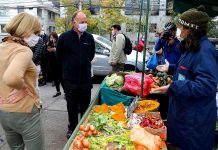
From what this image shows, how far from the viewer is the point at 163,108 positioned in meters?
4.50

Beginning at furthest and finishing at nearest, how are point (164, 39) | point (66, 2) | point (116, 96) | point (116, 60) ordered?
point (66, 2), point (116, 60), point (164, 39), point (116, 96)

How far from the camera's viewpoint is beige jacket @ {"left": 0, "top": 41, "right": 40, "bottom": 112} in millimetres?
2232

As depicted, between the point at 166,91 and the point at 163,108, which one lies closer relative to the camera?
the point at 166,91

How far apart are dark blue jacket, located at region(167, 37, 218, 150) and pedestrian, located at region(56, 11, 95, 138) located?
1942mm

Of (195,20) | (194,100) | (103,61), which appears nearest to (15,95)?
(194,100)

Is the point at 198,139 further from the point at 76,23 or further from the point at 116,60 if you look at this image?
the point at 116,60

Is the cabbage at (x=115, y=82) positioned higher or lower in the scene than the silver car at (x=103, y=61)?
higher

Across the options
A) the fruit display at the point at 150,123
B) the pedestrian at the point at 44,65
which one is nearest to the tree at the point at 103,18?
the pedestrian at the point at 44,65

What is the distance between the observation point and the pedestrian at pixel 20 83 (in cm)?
229

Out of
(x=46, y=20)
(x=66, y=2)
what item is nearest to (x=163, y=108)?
(x=66, y=2)

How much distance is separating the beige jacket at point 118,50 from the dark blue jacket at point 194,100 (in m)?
4.63

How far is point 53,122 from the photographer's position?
5.57 metres

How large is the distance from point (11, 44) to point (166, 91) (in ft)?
4.75

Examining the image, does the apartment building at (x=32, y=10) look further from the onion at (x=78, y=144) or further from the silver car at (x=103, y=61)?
the onion at (x=78, y=144)
